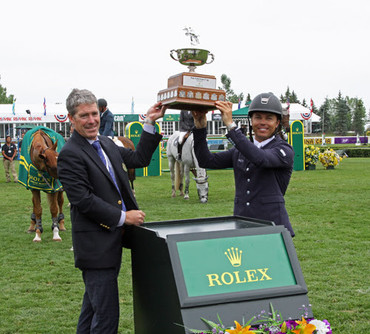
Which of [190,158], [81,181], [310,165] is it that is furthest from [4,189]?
[81,181]

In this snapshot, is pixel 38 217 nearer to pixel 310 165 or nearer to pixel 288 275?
pixel 288 275

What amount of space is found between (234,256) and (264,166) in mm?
765

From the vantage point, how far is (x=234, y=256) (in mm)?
2580

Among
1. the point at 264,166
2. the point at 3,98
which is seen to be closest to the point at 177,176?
the point at 264,166

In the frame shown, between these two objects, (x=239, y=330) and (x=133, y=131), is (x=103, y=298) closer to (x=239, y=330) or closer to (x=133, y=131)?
(x=239, y=330)

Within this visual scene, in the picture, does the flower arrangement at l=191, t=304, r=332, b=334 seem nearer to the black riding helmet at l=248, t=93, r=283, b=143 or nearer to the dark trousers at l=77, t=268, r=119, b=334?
the dark trousers at l=77, t=268, r=119, b=334

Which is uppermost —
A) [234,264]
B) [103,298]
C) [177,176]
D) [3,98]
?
[3,98]

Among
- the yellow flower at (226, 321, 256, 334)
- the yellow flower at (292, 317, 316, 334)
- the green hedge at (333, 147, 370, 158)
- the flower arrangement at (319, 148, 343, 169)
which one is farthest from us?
the green hedge at (333, 147, 370, 158)

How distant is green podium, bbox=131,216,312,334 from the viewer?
241cm

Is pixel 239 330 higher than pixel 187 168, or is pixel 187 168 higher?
pixel 187 168

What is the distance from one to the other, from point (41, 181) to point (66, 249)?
1.04 meters

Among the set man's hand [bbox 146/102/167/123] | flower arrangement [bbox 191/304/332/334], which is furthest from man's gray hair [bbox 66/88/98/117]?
flower arrangement [bbox 191/304/332/334]

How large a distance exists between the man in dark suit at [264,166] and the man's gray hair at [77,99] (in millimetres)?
755

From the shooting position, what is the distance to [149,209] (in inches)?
438
